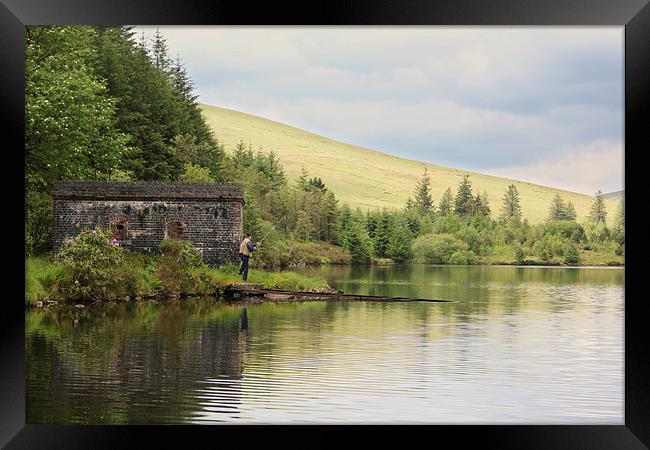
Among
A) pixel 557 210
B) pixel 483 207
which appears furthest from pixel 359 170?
pixel 557 210

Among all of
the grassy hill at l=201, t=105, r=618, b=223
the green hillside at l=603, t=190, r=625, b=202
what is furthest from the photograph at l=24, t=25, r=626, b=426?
the green hillside at l=603, t=190, r=625, b=202

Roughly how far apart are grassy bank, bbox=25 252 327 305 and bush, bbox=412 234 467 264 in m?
38.3

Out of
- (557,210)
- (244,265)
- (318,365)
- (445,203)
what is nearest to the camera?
(318,365)

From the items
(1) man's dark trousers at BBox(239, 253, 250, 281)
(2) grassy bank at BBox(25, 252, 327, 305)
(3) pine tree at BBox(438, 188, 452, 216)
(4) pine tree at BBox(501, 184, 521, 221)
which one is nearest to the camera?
(2) grassy bank at BBox(25, 252, 327, 305)

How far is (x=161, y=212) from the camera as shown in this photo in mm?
25734

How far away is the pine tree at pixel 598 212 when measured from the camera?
78.9m

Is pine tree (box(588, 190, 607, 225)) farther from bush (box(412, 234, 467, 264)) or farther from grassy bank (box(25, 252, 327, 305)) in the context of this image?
grassy bank (box(25, 252, 327, 305))

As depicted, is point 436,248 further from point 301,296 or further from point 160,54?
point 301,296

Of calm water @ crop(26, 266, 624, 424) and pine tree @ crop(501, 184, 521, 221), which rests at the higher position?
pine tree @ crop(501, 184, 521, 221)

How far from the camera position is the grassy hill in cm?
8919

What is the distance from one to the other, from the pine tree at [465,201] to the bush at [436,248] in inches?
579

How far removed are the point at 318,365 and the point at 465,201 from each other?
73.1 metres
